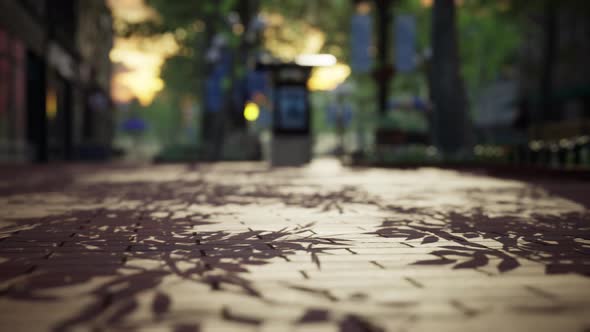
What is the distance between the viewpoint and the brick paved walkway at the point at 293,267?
2.78 metres

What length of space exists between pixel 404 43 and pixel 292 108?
5255mm

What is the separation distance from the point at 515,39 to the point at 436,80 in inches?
965

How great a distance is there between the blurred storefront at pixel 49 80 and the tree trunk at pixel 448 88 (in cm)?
1387

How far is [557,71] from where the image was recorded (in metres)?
38.1

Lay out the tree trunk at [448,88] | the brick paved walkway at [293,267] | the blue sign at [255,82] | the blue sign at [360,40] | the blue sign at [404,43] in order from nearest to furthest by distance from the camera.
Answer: the brick paved walkway at [293,267]
the tree trunk at [448,88]
the blue sign at [360,40]
the blue sign at [404,43]
the blue sign at [255,82]

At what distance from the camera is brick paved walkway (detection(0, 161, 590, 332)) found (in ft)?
9.12

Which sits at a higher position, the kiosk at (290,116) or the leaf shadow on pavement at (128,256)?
the kiosk at (290,116)

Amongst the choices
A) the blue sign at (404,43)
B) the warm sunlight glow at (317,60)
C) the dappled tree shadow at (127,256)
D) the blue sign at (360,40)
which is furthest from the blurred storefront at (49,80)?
the dappled tree shadow at (127,256)

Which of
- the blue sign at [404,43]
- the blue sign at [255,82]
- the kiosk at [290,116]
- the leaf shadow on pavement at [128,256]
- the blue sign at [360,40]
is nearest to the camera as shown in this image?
the leaf shadow on pavement at [128,256]

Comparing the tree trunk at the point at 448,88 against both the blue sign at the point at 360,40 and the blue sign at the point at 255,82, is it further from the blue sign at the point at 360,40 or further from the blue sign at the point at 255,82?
the blue sign at the point at 255,82

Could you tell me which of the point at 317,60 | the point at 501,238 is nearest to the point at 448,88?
the point at 317,60

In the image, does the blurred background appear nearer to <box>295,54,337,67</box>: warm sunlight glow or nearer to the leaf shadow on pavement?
<box>295,54,337,67</box>: warm sunlight glow

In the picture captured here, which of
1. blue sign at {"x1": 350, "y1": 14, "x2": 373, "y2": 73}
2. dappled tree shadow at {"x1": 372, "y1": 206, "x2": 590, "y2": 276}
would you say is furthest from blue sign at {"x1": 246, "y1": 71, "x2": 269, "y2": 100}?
dappled tree shadow at {"x1": 372, "y1": 206, "x2": 590, "y2": 276}

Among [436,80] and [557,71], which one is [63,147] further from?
[557,71]
